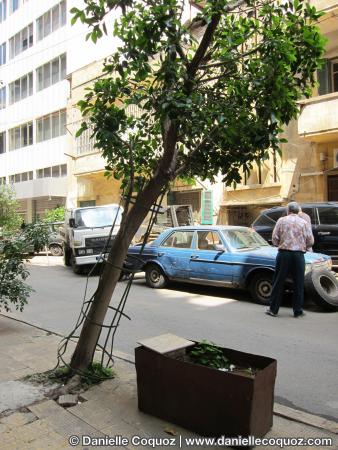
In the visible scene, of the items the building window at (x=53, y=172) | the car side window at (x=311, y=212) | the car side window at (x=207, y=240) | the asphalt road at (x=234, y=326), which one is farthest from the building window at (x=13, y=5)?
the car side window at (x=207, y=240)

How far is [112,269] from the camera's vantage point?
4602 millimetres

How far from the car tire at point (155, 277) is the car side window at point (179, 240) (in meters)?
0.63

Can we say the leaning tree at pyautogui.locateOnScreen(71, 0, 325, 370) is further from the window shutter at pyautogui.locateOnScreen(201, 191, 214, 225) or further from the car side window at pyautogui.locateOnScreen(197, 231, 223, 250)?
the window shutter at pyautogui.locateOnScreen(201, 191, 214, 225)

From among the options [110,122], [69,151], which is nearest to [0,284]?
[110,122]

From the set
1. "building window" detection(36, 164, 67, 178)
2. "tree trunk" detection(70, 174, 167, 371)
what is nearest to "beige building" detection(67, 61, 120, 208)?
"building window" detection(36, 164, 67, 178)

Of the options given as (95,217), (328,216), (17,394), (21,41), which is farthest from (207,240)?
(21,41)

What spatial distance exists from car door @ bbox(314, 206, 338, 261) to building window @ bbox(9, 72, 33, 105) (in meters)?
29.4

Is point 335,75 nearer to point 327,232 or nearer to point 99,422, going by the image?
point 327,232

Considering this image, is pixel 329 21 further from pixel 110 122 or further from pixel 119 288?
pixel 110 122

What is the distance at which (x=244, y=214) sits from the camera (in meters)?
19.3

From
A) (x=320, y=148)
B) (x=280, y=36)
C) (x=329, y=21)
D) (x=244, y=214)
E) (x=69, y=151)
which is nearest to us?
(x=280, y=36)

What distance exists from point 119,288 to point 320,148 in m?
9.11

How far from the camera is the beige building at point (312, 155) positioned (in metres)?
14.8

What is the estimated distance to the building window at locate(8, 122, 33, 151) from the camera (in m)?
35.5
